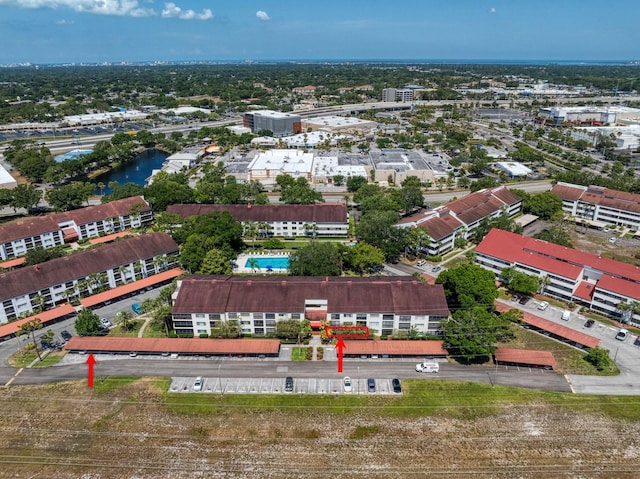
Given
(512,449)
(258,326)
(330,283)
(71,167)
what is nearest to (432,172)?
(330,283)

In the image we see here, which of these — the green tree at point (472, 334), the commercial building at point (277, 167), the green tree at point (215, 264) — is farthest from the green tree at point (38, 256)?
the green tree at point (472, 334)

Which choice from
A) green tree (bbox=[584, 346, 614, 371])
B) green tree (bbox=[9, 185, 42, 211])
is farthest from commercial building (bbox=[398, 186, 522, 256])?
green tree (bbox=[9, 185, 42, 211])

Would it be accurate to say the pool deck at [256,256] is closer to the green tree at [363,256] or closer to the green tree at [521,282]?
the green tree at [363,256]

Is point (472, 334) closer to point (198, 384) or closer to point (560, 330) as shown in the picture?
point (560, 330)

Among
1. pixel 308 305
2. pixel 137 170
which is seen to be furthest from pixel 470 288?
pixel 137 170

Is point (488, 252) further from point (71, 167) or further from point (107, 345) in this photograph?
point (71, 167)

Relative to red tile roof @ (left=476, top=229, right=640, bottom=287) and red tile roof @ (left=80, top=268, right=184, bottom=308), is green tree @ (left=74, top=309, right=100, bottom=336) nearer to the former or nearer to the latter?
red tile roof @ (left=80, top=268, right=184, bottom=308)
